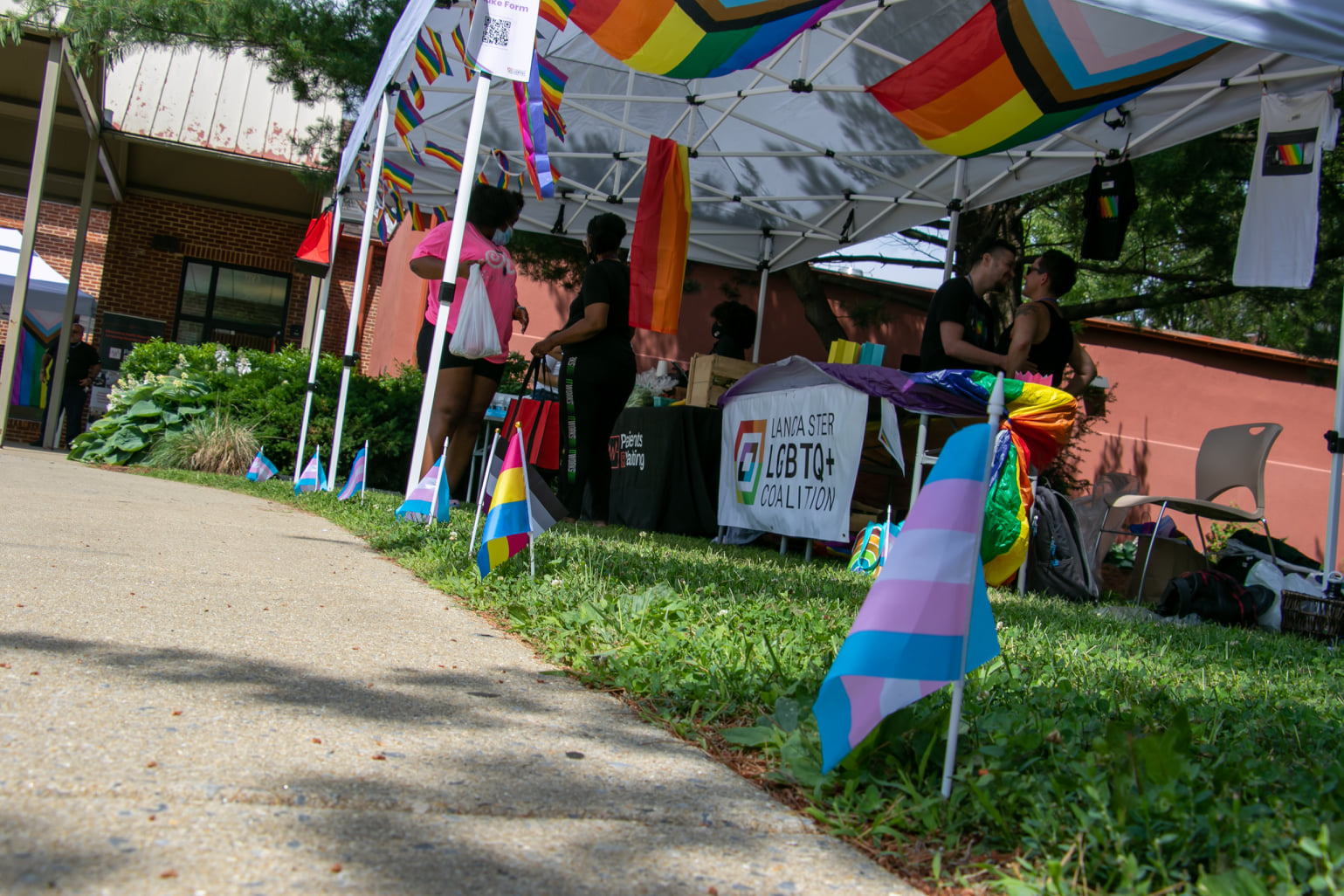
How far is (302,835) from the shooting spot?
3.99ft

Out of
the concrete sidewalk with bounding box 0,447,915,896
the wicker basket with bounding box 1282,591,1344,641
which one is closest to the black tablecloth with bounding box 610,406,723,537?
the wicker basket with bounding box 1282,591,1344,641

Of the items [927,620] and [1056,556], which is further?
[1056,556]

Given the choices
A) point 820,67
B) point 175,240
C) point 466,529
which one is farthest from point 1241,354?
point 175,240

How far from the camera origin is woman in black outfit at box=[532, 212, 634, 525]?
5316mm

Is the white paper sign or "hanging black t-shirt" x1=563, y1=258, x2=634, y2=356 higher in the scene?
the white paper sign

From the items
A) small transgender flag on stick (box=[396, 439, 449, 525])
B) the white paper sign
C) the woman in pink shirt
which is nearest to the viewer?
the white paper sign

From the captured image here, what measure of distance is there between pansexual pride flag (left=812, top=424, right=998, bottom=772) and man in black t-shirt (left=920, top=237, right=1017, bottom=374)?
146 inches

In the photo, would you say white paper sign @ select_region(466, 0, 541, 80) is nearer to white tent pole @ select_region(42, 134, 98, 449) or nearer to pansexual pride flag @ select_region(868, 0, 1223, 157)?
pansexual pride flag @ select_region(868, 0, 1223, 157)

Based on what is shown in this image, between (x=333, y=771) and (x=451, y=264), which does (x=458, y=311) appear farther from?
(x=333, y=771)

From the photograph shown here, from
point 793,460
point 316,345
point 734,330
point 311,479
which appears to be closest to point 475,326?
point 793,460

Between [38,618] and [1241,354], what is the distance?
50.7 ft

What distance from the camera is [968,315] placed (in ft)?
17.2

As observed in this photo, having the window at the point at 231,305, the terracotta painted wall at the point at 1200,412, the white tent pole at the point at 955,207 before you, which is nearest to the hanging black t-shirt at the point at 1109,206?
the white tent pole at the point at 955,207

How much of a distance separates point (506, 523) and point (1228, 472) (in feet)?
18.5
